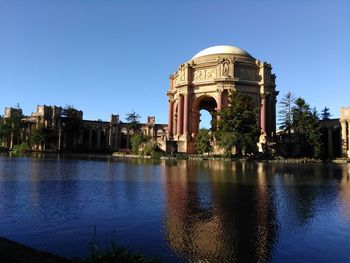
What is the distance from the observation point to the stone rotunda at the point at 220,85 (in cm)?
7225

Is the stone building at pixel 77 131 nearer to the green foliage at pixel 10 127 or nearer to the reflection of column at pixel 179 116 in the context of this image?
the green foliage at pixel 10 127

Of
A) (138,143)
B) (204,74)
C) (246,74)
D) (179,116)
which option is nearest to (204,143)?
(138,143)

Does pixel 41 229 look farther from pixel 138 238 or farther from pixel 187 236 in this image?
pixel 187 236

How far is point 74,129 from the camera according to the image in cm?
10856

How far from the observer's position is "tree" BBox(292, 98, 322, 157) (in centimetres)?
6444

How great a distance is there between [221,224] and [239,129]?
46363mm

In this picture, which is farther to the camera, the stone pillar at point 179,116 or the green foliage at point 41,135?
the green foliage at point 41,135

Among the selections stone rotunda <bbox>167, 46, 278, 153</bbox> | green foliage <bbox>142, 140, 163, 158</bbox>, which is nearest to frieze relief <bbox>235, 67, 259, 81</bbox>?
stone rotunda <bbox>167, 46, 278, 153</bbox>

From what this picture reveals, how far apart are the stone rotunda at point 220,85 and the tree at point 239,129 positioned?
45.3ft

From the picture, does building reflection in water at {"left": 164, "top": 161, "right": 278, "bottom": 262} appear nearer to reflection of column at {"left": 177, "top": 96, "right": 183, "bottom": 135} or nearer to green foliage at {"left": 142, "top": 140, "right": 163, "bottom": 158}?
green foliage at {"left": 142, "top": 140, "right": 163, "bottom": 158}

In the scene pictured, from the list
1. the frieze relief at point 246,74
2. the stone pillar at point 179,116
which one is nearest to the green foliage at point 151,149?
the stone pillar at point 179,116

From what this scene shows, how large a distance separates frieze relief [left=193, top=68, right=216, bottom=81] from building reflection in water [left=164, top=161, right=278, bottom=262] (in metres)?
59.5

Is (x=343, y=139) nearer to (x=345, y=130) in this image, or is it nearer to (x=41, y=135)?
(x=345, y=130)

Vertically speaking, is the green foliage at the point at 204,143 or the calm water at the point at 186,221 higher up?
the green foliage at the point at 204,143
